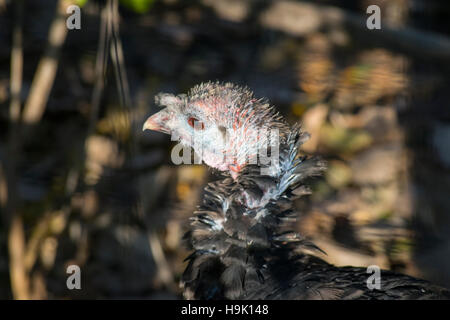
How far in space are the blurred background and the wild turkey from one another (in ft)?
2.06

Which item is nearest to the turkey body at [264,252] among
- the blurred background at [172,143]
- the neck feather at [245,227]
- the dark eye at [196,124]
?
the neck feather at [245,227]

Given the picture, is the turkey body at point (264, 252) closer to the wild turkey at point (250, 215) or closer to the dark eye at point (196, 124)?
the wild turkey at point (250, 215)

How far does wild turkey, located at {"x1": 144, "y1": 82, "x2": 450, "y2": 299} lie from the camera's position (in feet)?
4.80

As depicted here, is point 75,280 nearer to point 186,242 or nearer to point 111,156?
point 111,156

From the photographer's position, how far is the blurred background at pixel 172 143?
241 cm

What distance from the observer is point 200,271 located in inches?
62.9

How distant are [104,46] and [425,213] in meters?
1.99

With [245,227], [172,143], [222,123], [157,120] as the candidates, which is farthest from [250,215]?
[172,143]

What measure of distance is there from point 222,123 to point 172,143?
1.47 metres

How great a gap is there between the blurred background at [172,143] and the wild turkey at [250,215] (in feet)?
2.06

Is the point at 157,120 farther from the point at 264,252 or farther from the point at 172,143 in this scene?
the point at 172,143

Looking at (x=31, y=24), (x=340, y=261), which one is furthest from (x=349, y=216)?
(x=31, y=24)

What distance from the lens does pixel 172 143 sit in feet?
10.3

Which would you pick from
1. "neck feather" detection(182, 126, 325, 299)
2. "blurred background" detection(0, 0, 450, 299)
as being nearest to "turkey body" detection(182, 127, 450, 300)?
"neck feather" detection(182, 126, 325, 299)
